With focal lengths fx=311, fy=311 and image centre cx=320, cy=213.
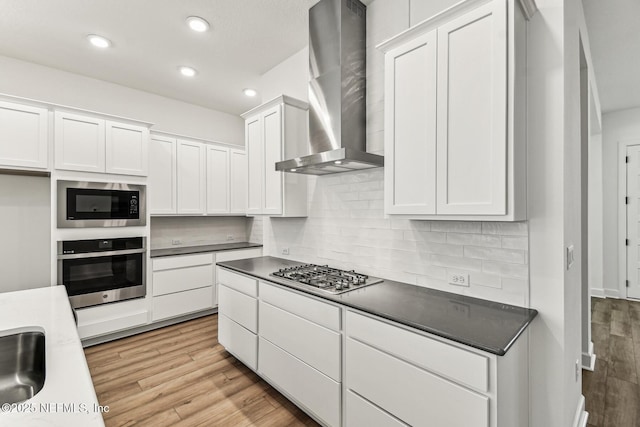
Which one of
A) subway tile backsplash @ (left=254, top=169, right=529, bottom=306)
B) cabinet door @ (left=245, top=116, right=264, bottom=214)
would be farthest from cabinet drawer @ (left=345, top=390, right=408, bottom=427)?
cabinet door @ (left=245, top=116, right=264, bottom=214)

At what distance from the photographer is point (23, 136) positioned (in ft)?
9.40

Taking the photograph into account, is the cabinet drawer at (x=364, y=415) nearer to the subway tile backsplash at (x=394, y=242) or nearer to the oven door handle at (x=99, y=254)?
the subway tile backsplash at (x=394, y=242)

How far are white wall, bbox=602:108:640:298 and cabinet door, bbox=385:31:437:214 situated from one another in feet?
16.3

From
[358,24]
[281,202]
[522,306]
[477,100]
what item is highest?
[358,24]

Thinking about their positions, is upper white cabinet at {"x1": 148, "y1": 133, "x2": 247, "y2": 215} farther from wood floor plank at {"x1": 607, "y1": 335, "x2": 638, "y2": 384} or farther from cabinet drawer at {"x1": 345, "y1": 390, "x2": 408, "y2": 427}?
wood floor plank at {"x1": 607, "y1": 335, "x2": 638, "y2": 384}

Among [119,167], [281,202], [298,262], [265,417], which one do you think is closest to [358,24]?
[281,202]

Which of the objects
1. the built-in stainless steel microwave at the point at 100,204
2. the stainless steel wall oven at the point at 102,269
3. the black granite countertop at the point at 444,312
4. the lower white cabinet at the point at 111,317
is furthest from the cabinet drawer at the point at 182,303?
the black granite countertop at the point at 444,312

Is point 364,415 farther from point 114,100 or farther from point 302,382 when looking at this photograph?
point 114,100

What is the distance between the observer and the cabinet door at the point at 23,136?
9.14 feet

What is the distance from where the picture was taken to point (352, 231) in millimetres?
2707

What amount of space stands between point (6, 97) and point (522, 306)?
4357mm

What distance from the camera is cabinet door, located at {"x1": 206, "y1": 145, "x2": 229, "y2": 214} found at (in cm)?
438

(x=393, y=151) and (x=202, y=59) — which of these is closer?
(x=393, y=151)

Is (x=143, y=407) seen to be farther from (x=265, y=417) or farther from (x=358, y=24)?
(x=358, y=24)
